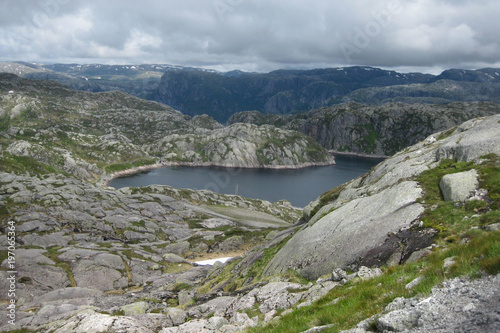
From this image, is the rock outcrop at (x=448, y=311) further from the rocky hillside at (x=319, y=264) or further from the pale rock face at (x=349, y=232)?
the pale rock face at (x=349, y=232)

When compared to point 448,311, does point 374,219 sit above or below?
below

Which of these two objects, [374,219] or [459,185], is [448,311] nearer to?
[374,219]

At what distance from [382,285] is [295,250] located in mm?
16820

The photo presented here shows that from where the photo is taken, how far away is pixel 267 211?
456ft

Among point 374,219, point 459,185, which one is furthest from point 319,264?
point 459,185

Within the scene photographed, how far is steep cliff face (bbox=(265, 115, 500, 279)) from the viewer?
2257 cm

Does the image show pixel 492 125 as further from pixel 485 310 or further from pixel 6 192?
pixel 6 192

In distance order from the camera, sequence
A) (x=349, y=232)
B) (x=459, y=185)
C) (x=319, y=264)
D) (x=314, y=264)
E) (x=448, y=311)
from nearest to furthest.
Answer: (x=448, y=311) < (x=459, y=185) < (x=319, y=264) < (x=314, y=264) < (x=349, y=232)

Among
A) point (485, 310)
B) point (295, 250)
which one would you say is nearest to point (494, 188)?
point (295, 250)

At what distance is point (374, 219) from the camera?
25.1 meters

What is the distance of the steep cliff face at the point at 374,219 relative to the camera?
2257 centimetres
